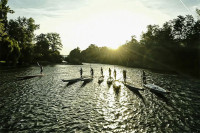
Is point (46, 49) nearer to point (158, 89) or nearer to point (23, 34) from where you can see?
point (23, 34)

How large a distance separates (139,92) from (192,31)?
85.6 metres

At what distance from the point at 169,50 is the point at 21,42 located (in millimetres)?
96540

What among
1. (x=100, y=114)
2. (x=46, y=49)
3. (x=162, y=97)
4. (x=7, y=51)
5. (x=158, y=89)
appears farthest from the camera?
(x=46, y=49)

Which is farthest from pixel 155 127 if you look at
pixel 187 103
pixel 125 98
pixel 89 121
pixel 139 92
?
pixel 139 92

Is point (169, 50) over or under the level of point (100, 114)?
over

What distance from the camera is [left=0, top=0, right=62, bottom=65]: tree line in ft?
127

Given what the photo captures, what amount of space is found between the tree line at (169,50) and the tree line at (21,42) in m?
64.7

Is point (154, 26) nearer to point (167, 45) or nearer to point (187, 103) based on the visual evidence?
point (167, 45)

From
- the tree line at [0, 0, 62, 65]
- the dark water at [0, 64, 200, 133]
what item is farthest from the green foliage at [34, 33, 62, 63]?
the dark water at [0, 64, 200, 133]

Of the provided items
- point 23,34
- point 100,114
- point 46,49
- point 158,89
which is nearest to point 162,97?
point 158,89

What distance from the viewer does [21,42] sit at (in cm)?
8050

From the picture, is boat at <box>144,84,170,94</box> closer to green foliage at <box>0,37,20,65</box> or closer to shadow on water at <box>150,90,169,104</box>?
shadow on water at <box>150,90,169,104</box>

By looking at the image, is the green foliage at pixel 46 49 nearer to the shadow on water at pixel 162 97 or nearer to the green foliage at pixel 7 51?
the green foliage at pixel 7 51

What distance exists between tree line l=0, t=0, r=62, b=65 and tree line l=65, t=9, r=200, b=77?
2546 inches
